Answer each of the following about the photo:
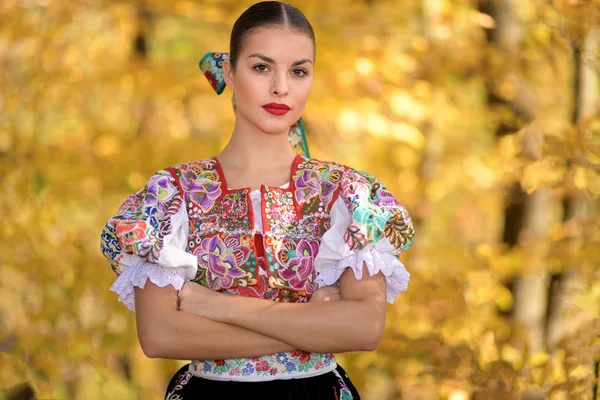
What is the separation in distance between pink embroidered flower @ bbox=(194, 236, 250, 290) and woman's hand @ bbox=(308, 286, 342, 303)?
0.22 m

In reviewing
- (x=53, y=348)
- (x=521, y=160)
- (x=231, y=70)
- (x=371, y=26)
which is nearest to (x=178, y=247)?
(x=231, y=70)

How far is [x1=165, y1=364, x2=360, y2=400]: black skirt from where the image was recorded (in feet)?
7.43

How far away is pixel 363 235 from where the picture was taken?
7.29 feet

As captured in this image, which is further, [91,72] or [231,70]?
[91,72]

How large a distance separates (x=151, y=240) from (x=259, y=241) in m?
0.31

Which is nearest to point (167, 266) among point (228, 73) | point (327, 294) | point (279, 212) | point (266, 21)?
point (279, 212)

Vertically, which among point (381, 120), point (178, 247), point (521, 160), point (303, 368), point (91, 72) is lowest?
point (303, 368)

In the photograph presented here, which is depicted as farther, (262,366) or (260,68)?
(260,68)

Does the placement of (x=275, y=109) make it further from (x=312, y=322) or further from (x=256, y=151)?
(x=312, y=322)

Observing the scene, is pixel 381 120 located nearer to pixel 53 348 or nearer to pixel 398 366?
pixel 398 366

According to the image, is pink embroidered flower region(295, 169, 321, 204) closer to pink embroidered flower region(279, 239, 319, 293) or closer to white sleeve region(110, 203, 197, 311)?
pink embroidered flower region(279, 239, 319, 293)

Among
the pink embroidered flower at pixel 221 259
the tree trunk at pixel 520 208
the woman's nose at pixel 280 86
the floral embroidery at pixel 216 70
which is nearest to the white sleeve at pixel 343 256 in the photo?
the pink embroidered flower at pixel 221 259

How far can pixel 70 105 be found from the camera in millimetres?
5336

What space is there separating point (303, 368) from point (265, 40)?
3.22 ft
